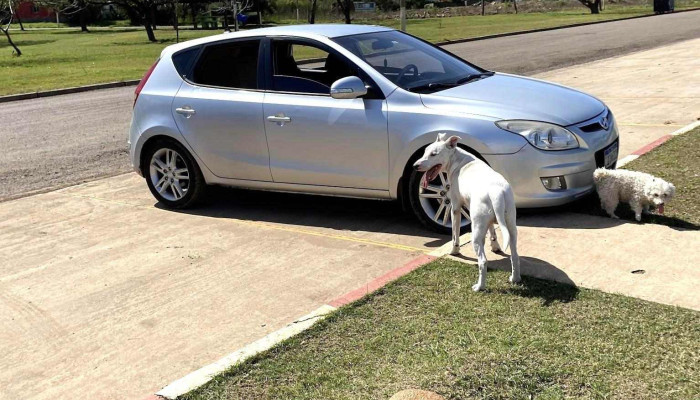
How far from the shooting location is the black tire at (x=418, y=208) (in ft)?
20.2

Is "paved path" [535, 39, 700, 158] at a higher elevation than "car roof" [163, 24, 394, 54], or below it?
below

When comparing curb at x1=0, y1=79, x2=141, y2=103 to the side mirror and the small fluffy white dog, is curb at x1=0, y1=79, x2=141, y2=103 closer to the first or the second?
the side mirror

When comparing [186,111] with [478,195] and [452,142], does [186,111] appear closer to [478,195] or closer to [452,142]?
[452,142]

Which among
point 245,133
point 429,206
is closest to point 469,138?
point 429,206

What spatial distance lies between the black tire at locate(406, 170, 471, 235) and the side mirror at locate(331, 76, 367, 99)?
0.82m

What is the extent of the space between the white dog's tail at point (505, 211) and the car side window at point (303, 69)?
2.40 m

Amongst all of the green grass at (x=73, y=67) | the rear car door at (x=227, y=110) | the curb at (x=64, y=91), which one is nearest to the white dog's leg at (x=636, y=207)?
the rear car door at (x=227, y=110)

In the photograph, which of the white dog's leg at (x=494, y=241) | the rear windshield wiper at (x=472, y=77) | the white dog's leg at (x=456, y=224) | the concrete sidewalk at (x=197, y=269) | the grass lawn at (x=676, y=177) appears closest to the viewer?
the concrete sidewalk at (x=197, y=269)

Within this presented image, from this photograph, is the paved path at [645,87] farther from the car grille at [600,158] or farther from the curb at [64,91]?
the curb at [64,91]

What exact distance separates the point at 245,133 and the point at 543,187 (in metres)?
2.79

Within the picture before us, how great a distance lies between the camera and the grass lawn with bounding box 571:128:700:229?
5.93m

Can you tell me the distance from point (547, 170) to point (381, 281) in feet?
5.75

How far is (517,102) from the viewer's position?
6250 mm

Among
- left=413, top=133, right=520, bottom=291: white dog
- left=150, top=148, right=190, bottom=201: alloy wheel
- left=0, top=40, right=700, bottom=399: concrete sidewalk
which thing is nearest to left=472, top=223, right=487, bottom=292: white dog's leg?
left=413, top=133, right=520, bottom=291: white dog
